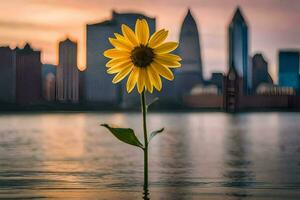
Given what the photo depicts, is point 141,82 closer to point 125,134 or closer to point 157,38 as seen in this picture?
point 157,38

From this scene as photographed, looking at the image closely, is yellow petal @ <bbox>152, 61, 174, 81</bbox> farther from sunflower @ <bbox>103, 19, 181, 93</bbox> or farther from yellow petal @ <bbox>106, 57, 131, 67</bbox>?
yellow petal @ <bbox>106, 57, 131, 67</bbox>

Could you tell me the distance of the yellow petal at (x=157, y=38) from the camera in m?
6.04

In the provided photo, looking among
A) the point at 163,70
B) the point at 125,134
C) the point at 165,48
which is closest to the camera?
the point at 163,70

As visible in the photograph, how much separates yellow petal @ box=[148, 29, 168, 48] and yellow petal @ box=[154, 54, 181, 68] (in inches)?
4.1

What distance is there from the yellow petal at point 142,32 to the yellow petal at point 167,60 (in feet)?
0.59

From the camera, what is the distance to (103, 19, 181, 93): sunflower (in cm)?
605

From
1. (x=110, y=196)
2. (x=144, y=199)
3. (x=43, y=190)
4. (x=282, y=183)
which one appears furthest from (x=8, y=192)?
(x=282, y=183)

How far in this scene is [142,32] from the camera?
6203 millimetres

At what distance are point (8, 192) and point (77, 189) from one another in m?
1.23

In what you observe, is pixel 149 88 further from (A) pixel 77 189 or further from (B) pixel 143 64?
(A) pixel 77 189

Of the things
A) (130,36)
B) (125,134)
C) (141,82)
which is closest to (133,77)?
(141,82)

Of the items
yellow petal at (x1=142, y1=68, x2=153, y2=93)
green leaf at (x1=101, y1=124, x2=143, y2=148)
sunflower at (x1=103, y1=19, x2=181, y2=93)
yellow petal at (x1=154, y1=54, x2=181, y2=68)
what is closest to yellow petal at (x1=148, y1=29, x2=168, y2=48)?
sunflower at (x1=103, y1=19, x2=181, y2=93)

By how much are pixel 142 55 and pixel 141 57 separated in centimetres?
2

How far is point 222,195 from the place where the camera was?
11211mm
